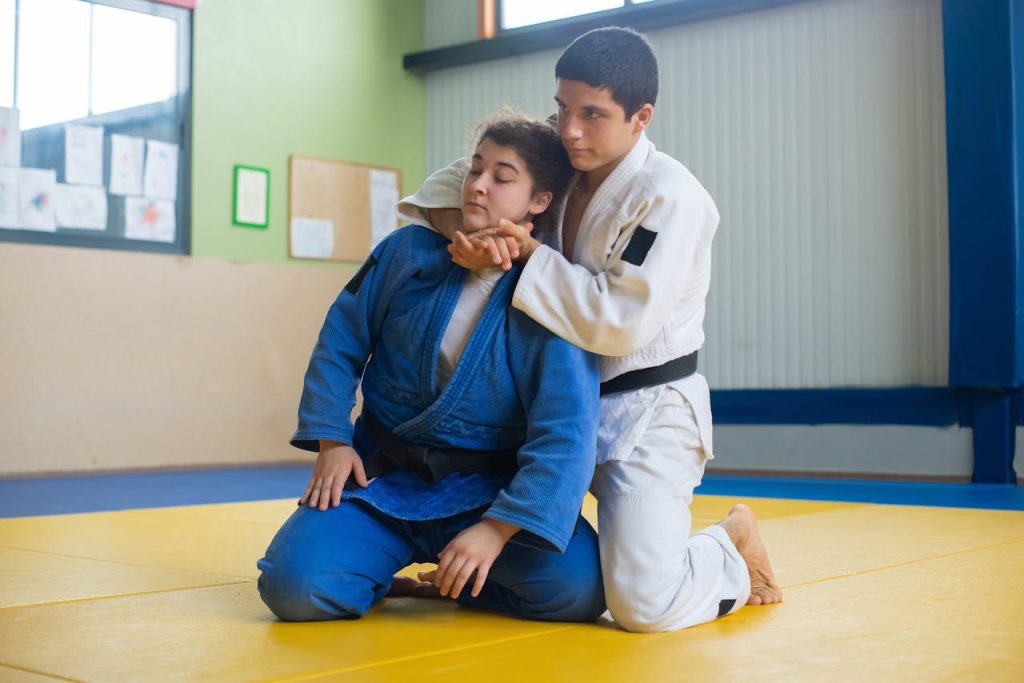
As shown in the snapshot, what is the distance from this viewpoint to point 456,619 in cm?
214

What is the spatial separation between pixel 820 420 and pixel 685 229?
4530 millimetres

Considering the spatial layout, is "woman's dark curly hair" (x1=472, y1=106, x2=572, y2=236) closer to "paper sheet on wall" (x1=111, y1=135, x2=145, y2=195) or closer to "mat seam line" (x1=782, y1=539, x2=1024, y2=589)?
"mat seam line" (x1=782, y1=539, x2=1024, y2=589)

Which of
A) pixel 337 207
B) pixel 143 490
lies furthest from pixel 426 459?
pixel 337 207

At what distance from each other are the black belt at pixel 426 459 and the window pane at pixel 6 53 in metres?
4.82

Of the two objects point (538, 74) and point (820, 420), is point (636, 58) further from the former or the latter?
point (538, 74)

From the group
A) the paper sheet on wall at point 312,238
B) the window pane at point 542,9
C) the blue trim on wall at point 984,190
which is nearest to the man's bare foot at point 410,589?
the blue trim on wall at point 984,190

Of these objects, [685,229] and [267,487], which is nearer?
[685,229]

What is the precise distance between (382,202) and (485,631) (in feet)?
20.3

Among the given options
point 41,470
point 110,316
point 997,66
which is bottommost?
point 41,470

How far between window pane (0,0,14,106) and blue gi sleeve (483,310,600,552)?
505cm

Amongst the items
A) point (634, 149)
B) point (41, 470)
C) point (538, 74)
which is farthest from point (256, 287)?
point (634, 149)

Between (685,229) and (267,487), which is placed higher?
(685,229)

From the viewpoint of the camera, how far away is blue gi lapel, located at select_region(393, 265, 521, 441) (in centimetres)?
211

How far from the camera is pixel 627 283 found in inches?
79.3
